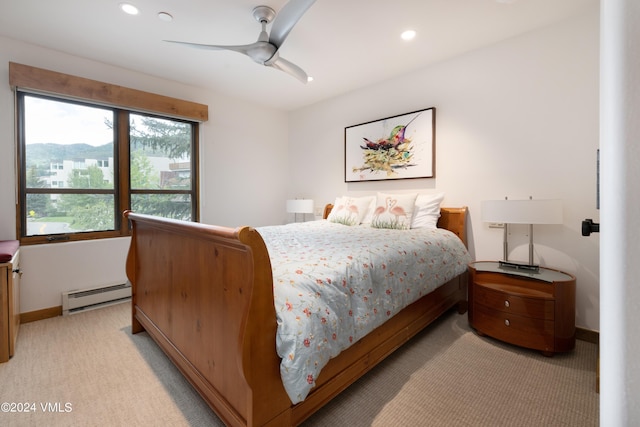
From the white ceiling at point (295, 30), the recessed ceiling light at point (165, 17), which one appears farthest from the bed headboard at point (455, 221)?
the recessed ceiling light at point (165, 17)

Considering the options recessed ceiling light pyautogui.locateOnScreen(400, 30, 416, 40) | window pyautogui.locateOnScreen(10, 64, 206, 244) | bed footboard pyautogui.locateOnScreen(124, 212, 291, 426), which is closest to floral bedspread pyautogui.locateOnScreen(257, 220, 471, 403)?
bed footboard pyautogui.locateOnScreen(124, 212, 291, 426)

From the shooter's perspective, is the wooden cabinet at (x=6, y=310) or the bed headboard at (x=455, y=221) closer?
the wooden cabinet at (x=6, y=310)

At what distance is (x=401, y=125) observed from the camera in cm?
321

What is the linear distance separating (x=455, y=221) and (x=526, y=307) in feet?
3.34

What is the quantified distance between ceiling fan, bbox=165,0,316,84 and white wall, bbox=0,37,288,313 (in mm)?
1541

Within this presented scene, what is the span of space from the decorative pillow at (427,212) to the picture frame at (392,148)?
0.92 ft

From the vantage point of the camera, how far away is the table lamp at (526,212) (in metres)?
2.02

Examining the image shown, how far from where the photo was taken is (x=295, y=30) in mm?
2357

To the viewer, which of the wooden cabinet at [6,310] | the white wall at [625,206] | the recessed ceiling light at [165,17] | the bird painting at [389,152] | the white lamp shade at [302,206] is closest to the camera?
the white wall at [625,206]

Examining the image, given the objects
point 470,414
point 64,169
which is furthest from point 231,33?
point 470,414

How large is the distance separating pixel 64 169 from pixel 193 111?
144 cm

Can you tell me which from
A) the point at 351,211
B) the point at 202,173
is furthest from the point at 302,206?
the point at 202,173

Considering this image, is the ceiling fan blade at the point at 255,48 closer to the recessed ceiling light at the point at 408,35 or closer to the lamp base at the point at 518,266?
the recessed ceiling light at the point at 408,35

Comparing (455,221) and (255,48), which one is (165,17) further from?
(455,221)
